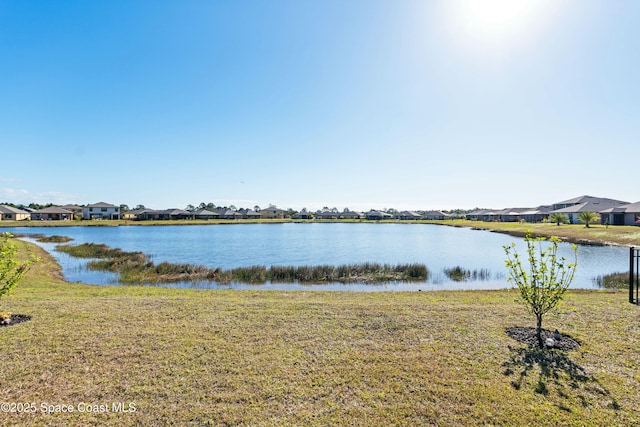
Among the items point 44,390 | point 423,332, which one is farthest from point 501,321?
point 44,390

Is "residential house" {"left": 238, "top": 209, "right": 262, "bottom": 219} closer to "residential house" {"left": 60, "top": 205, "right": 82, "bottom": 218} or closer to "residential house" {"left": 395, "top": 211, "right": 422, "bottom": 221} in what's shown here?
"residential house" {"left": 60, "top": 205, "right": 82, "bottom": 218}

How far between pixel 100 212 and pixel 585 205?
132m

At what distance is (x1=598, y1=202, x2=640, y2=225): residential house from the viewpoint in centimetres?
4841

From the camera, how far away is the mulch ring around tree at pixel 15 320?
6714 millimetres

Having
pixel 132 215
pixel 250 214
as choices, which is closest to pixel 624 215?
pixel 250 214

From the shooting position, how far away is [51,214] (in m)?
90.9

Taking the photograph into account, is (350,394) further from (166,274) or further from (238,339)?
(166,274)

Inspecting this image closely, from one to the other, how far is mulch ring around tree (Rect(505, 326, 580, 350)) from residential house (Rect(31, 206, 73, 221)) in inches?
4494

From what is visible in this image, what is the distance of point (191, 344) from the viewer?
579cm

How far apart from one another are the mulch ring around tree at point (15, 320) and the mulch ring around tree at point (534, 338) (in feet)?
34.1

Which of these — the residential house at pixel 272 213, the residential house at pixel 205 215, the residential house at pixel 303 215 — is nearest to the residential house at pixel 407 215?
the residential house at pixel 303 215

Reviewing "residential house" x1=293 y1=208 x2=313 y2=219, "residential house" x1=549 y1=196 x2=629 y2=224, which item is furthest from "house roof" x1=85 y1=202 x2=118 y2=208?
"residential house" x1=549 y1=196 x2=629 y2=224

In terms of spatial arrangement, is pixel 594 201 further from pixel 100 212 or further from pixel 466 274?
pixel 100 212

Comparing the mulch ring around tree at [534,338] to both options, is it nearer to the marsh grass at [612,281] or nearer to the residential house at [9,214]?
the marsh grass at [612,281]
